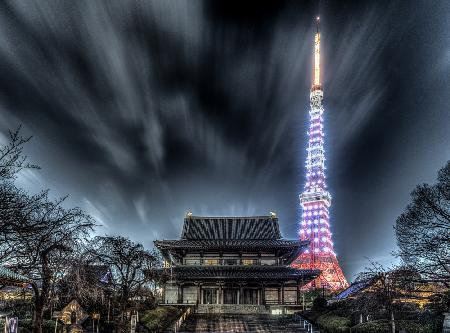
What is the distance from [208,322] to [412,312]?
19716 millimetres

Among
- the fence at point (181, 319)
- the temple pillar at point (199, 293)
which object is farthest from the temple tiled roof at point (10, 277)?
the temple pillar at point (199, 293)

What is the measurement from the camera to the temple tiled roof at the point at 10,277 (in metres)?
17.1

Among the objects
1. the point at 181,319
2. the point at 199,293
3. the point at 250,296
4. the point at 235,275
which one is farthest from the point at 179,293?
the point at 181,319

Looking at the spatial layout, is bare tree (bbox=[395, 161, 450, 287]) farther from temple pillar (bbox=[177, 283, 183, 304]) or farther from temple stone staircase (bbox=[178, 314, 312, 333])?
temple pillar (bbox=[177, 283, 183, 304])

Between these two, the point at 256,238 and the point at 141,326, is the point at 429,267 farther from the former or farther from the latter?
the point at 256,238

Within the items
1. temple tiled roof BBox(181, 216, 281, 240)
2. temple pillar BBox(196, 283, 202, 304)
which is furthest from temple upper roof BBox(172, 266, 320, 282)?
temple tiled roof BBox(181, 216, 281, 240)

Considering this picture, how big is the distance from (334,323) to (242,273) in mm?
17839

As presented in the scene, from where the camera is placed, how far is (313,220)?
364 ft

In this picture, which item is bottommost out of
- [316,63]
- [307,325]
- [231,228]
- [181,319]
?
[307,325]

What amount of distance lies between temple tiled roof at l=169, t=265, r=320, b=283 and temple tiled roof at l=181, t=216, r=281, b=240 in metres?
7.59

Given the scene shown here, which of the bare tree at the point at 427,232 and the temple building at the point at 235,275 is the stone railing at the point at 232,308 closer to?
the temple building at the point at 235,275

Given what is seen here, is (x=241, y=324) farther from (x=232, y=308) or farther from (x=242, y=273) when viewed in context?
(x=242, y=273)

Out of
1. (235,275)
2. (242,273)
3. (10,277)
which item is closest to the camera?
(10,277)

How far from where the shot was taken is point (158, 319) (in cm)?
3181
